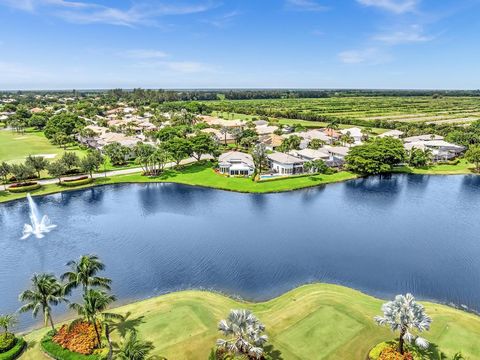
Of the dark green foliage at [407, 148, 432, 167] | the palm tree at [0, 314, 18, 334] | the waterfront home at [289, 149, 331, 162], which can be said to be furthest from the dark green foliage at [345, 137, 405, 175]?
the palm tree at [0, 314, 18, 334]

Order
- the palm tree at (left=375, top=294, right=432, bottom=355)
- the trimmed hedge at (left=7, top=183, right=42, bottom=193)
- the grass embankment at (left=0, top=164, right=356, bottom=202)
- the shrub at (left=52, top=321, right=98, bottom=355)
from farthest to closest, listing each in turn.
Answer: the grass embankment at (left=0, top=164, right=356, bottom=202) < the trimmed hedge at (left=7, top=183, right=42, bottom=193) < the shrub at (left=52, top=321, right=98, bottom=355) < the palm tree at (left=375, top=294, right=432, bottom=355)

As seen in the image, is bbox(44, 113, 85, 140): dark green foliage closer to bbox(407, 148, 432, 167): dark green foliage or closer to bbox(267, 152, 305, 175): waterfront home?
bbox(267, 152, 305, 175): waterfront home

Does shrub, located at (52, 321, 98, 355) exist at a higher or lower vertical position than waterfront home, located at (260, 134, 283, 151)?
lower

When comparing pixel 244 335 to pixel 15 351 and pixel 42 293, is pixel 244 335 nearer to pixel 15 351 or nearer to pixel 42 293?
pixel 42 293

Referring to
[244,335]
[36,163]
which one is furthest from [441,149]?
[36,163]

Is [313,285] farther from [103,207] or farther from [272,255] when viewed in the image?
[103,207]

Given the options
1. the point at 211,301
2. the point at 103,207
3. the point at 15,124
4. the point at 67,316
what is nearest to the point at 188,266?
the point at 211,301

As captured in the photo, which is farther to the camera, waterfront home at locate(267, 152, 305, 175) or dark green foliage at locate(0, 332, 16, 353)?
waterfront home at locate(267, 152, 305, 175)
